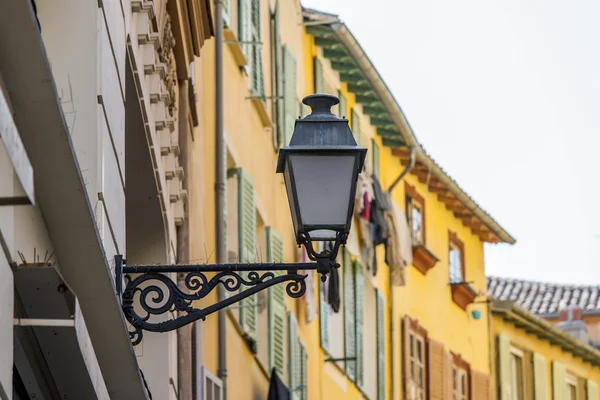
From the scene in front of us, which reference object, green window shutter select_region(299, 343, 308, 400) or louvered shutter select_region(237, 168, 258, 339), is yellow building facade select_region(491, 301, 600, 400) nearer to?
green window shutter select_region(299, 343, 308, 400)

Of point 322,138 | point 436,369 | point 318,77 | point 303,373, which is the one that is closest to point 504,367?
point 436,369

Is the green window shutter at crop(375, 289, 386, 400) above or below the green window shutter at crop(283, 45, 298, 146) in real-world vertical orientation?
below

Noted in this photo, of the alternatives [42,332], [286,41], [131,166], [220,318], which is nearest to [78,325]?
[42,332]

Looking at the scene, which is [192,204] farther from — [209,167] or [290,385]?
[290,385]

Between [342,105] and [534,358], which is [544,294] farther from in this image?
[342,105]

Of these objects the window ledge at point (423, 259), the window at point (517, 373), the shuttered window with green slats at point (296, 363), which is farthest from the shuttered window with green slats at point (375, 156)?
the window at point (517, 373)

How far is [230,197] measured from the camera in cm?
1702

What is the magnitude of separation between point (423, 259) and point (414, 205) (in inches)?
35.1

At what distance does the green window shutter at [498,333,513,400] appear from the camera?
34.9 meters

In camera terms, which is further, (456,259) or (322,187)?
(456,259)

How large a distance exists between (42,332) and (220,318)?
8606 mm

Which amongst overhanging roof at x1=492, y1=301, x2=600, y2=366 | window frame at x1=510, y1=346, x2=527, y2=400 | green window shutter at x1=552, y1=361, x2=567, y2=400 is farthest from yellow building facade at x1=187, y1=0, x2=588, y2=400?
green window shutter at x1=552, y1=361, x2=567, y2=400

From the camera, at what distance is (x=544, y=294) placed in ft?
147

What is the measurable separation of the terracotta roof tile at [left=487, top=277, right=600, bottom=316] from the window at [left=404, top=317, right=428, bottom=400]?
13.7 metres
